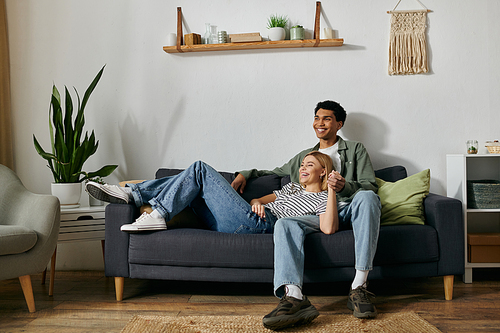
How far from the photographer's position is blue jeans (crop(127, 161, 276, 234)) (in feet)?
6.54

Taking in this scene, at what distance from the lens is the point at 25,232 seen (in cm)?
186

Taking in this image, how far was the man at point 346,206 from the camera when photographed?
1.64 meters

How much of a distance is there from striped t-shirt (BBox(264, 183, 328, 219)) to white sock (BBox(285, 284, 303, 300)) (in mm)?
428

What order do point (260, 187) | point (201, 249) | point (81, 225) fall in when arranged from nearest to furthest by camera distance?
point (201, 249)
point (81, 225)
point (260, 187)

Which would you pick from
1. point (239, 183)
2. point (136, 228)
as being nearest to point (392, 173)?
point (239, 183)

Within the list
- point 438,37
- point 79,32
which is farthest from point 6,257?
point 438,37

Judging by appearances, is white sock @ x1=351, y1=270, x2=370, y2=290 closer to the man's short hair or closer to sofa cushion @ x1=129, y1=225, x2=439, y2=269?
sofa cushion @ x1=129, y1=225, x2=439, y2=269

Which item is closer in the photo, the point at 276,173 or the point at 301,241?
the point at 301,241

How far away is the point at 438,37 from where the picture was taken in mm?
2674

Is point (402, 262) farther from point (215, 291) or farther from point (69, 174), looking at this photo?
point (69, 174)

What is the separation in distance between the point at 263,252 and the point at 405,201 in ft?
2.80

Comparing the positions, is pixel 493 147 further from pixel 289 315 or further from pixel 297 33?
pixel 289 315

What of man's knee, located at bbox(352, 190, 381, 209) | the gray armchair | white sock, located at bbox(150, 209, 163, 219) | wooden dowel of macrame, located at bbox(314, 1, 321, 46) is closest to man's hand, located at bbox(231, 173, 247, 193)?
white sock, located at bbox(150, 209, 163, 219)

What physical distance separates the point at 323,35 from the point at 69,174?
199 centimetres
